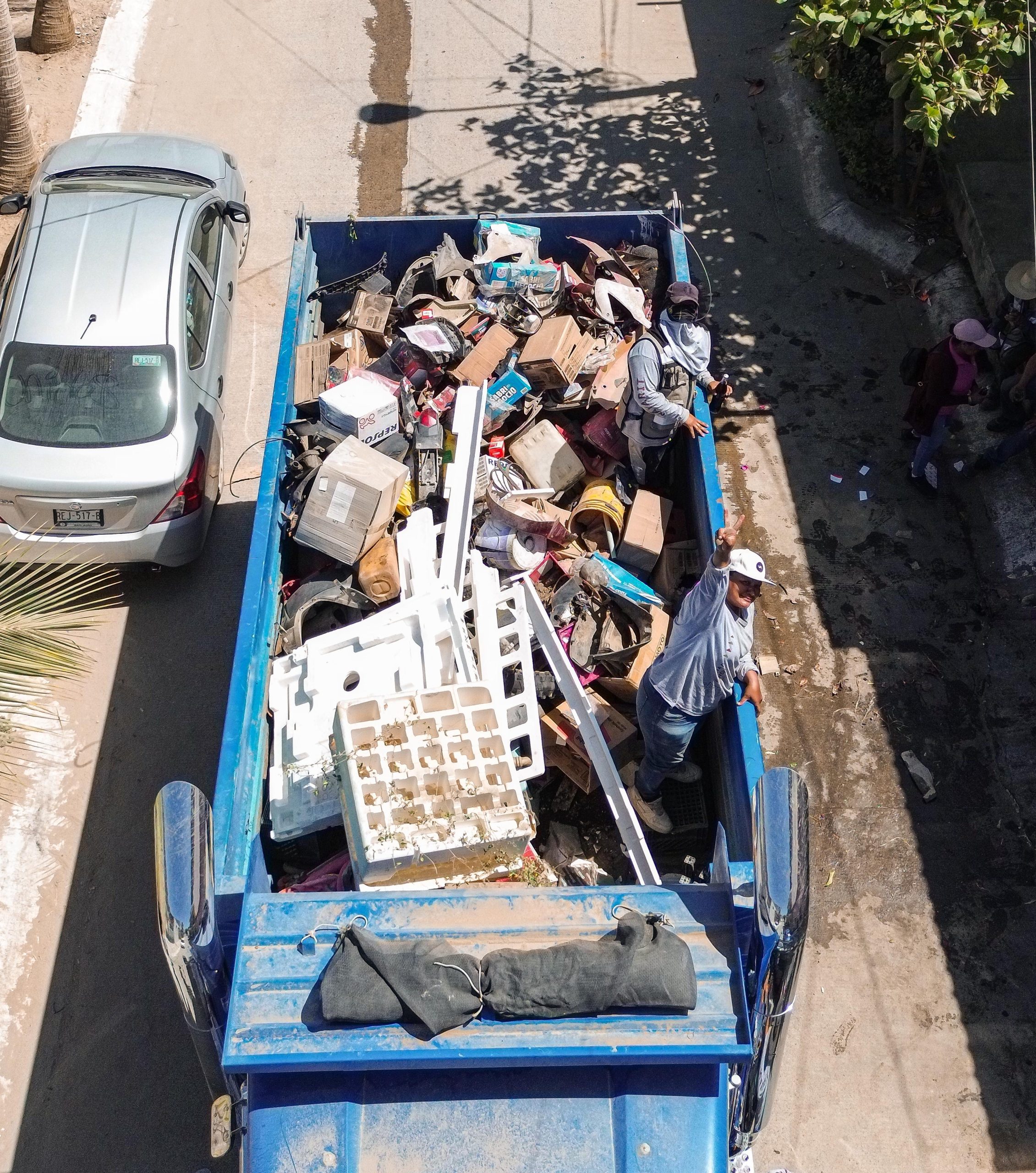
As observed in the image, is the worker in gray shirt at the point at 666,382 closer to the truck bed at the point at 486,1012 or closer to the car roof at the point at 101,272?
the truck bed at the point at 486,1012

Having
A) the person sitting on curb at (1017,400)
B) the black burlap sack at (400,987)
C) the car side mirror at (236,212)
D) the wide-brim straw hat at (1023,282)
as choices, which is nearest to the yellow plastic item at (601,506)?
the black burlap sack at (400,987)

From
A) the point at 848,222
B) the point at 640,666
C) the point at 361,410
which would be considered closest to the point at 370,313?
the point at 361,410

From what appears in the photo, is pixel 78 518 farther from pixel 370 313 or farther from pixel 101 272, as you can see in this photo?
pixel 370 313

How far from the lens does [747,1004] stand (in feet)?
11.5

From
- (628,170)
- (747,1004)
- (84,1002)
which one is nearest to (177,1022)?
(84,1002)

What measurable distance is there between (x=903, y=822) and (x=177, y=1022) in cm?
409

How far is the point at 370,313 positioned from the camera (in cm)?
672

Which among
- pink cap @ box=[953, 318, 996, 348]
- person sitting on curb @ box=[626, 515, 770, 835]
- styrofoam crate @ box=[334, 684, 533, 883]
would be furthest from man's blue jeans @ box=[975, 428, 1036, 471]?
styrofoam crate @ box=[334, 684, 533, 883]

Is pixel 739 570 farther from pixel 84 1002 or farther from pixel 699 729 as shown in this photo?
pixel 84 1002

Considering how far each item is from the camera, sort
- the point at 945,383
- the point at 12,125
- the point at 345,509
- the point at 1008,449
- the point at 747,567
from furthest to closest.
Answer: the point at 12,125 → the point at 1008,449 → the point at 945,383 → the point at 345,509 → the point at 747,567

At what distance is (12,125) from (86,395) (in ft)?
13.7

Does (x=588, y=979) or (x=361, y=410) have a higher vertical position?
(x=361, y=410)

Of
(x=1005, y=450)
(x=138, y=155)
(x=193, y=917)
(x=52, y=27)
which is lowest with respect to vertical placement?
(x=1005, y=450)

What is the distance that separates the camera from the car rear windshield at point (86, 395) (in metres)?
6.64
